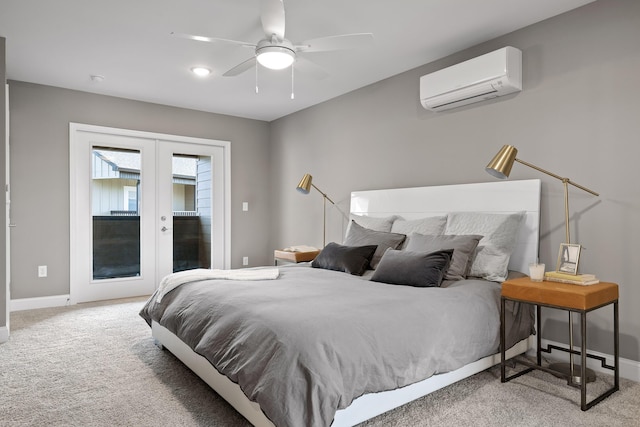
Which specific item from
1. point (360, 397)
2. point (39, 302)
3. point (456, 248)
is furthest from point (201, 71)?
point (360, 397)

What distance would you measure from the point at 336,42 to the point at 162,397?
2331 millimetres

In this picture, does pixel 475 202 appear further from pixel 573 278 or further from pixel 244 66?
pixel 244 66

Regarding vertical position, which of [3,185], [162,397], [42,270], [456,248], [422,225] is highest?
[3,185]

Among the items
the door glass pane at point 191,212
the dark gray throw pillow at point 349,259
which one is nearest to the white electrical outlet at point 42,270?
the door glass pane at point 191,212

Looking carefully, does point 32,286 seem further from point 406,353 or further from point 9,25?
point 406,353

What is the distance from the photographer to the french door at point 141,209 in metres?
4.77

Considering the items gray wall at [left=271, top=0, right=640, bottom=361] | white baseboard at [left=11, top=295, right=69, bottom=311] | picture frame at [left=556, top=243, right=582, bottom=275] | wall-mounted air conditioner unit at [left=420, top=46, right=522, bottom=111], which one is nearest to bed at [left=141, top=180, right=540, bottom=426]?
gray wall at [left=271, top=0, right=640, bottom=361]

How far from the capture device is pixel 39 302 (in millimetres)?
4449

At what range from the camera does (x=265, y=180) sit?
243 inches

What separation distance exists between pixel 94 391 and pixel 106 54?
277cm

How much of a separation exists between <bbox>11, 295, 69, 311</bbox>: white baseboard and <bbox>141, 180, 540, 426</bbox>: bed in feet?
6.77

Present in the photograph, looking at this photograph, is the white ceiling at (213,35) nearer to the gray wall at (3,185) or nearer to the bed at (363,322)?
the gray wall at (3,185)

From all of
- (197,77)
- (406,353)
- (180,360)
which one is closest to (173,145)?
(197,77)

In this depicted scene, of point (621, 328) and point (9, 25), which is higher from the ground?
point (9, 25)
